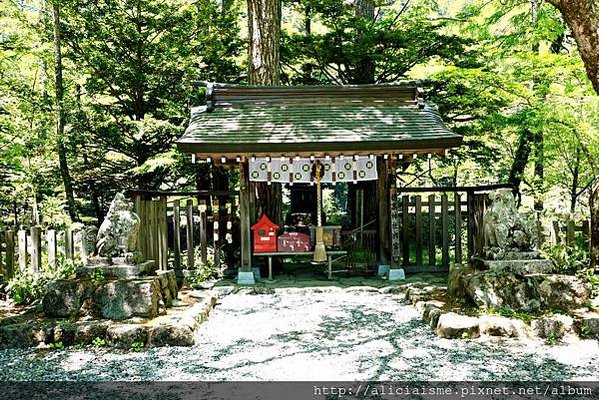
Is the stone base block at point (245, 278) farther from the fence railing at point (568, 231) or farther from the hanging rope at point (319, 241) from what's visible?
the fence railing at point (568, 231)


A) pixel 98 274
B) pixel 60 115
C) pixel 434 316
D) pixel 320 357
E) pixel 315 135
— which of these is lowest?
pixel 320 357

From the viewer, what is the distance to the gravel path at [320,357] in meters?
4.57

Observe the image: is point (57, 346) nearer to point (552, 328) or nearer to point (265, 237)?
point (265, 237)

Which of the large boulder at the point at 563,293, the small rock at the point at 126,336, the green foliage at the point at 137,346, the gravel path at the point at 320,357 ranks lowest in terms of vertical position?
the gravel path at the point at 320,357

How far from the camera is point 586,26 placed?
5.83 metres

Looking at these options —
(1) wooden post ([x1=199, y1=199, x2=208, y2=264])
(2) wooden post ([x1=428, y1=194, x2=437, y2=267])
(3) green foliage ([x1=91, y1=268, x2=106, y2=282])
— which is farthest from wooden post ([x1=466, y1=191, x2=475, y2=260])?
(3) green foliage ([x1=91, y1=268, x2=106, y2=282])

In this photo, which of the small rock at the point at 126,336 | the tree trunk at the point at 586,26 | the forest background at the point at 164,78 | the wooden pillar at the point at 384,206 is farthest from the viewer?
the forest background at the point at 164,78

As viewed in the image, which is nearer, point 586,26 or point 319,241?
point 586,26

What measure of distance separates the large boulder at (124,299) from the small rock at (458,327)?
12.0 feet

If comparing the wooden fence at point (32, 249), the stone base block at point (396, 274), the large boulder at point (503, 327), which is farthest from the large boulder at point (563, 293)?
the wooden fence at point (32, 249)

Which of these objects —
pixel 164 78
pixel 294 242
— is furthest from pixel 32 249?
pixel 164 78

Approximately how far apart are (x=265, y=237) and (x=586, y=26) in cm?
618

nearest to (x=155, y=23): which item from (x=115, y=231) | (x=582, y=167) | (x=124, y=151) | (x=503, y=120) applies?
(x=124, y=151)

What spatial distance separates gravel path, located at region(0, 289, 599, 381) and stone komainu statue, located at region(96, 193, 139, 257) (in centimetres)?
150
